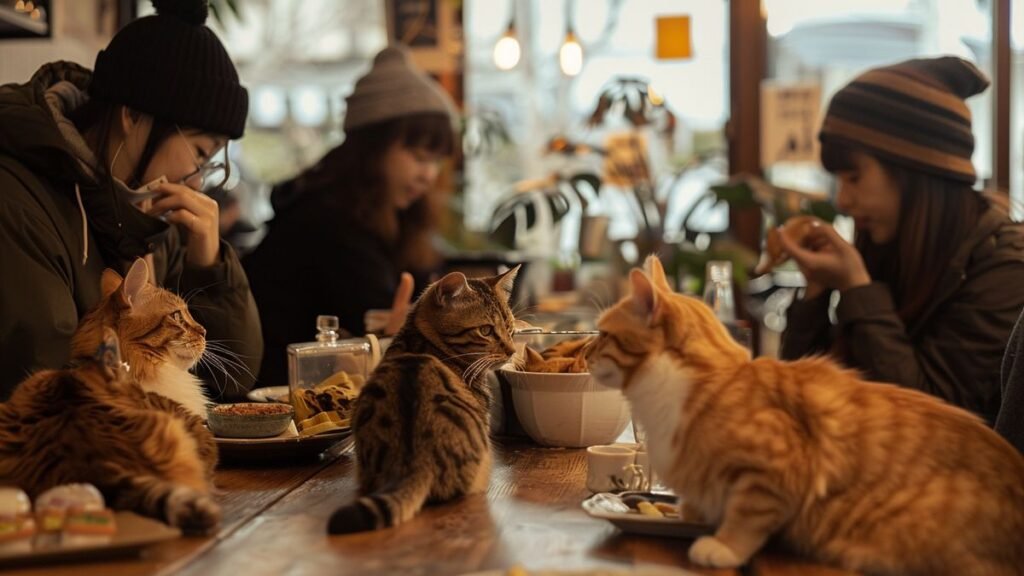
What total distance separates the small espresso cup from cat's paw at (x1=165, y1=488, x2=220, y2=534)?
509 millimetres

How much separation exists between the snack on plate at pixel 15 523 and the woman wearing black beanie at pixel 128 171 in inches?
26.2

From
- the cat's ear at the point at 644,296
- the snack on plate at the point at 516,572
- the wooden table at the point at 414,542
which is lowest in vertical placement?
the wooden table at the point at 414,542

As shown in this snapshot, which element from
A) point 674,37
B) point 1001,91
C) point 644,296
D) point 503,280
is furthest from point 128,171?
point 1001,91

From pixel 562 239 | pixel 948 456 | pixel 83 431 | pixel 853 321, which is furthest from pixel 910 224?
pixel 562 239

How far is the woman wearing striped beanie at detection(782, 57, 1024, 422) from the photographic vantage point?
7.47 feet

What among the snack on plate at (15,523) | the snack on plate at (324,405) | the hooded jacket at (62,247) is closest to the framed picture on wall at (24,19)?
the hooded jacket at (62,247)

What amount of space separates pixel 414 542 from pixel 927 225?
5.60 feet

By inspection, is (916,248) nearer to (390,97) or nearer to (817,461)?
(817,461)

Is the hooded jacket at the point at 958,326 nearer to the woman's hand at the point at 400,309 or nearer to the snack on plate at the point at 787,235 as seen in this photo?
the snack on plate at the point at 787,235

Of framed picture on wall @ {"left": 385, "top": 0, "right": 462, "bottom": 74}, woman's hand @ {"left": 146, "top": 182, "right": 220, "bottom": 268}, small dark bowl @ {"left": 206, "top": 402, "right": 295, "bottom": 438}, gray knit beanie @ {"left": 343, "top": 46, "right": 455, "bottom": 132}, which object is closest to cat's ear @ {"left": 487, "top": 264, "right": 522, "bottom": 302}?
small dark bowl @ {"left": 206, "top": 402, "right": 295, "bottom": 438}

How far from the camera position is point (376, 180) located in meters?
3.39

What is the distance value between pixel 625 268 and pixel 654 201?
1.11ft

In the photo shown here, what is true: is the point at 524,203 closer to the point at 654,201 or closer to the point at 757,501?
the point at 654,201

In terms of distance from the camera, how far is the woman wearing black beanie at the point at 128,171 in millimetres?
1834
